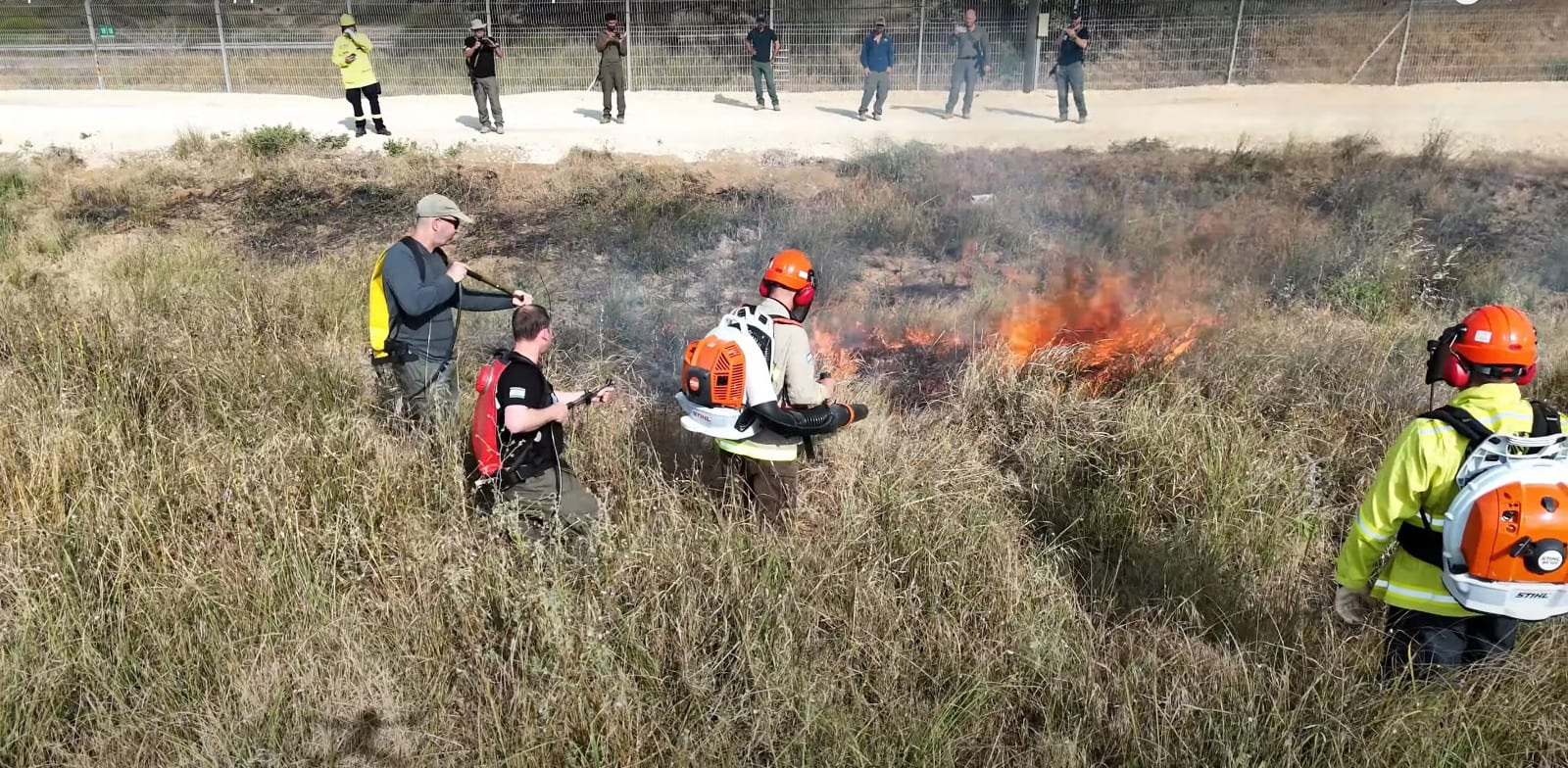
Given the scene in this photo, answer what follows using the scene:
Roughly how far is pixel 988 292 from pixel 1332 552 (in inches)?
157

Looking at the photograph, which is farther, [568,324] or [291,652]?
[568,324]

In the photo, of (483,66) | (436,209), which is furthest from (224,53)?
(436,209)

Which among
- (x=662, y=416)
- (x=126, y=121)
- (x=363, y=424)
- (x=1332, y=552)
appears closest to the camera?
(x=1332, y=552)

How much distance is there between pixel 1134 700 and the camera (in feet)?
10.8

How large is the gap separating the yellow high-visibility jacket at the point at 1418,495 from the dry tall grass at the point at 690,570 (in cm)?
33

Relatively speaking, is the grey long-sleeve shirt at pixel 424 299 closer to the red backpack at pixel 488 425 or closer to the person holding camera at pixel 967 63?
the red backpack at pixel 488 425

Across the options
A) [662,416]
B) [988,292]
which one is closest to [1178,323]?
[988,292]

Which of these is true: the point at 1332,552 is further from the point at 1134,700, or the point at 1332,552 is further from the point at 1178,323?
the point at 1178,323

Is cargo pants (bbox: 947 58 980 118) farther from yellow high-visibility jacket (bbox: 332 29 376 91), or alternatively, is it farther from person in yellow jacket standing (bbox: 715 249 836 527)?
person in yellow jacket standing (bbox: 715 249 836 527)

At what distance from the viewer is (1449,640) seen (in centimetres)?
301

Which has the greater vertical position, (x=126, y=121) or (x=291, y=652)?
(x=126, y=121)

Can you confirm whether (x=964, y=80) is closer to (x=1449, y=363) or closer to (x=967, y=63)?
(x=967, y=63)

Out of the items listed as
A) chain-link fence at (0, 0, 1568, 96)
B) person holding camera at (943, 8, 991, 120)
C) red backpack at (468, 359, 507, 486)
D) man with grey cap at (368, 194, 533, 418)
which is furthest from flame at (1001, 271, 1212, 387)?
chain-link fence at (0, 0, 1568, 96)

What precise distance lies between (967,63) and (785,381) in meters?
13.1
